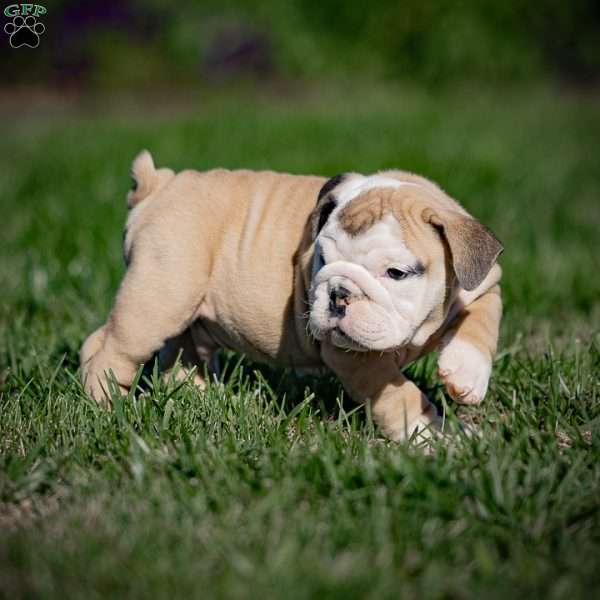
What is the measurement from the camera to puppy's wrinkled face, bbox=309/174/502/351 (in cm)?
292

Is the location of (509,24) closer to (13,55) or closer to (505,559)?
(13,55)

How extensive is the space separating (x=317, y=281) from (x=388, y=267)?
0.86 feet

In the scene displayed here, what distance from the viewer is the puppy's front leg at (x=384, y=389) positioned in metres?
3.21

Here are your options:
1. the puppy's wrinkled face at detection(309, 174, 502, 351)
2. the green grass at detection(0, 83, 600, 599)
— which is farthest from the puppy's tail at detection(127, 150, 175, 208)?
the puppy's wrinkled face at detection(309, 174, 502, 351)

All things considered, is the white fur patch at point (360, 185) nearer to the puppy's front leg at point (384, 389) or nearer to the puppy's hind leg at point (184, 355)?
the puppy's front leg at point (384, 389)

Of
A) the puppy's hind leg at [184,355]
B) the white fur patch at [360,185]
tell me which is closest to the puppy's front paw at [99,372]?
the puppy's hind leg at [184,355]

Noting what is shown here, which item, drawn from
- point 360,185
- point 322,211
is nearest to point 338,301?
point 322,211

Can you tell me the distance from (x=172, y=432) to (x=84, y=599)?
1.06 meters

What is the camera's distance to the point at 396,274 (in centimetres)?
300

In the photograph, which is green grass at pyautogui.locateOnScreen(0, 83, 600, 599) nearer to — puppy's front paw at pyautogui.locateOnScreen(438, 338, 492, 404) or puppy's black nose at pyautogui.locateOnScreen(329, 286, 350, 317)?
puppy's front paw at pyautogui.locateOnScreen(438, 338, 492, 404)

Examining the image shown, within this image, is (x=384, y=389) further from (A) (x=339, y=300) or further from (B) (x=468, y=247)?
(B) (x=468, y=247)

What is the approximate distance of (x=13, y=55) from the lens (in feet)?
53.4

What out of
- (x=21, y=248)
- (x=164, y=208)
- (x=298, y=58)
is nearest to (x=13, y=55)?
(x=298, y=58)

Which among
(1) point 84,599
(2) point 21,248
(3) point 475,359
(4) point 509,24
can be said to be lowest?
(2) point 21,248
